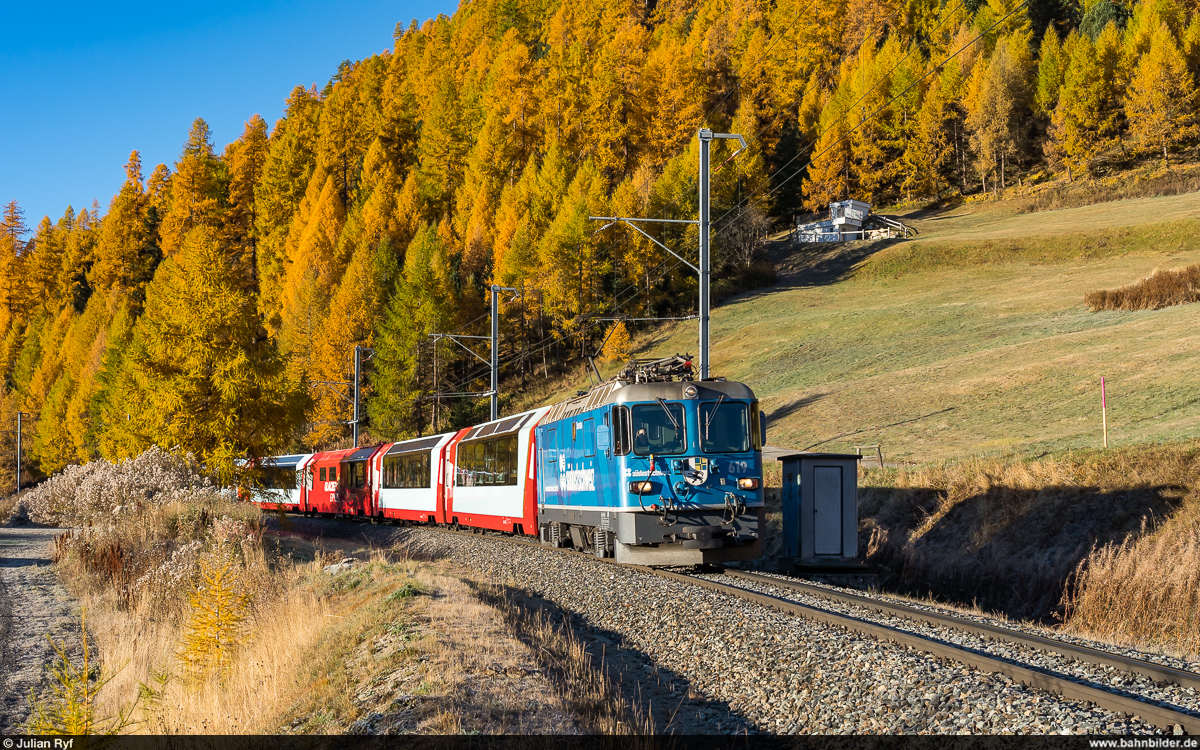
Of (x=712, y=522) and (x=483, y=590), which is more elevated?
(x=712, y=522)

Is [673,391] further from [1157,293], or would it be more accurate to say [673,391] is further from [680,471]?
[1157,293]

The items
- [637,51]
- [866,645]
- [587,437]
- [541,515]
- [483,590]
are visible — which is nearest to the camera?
[866,645]

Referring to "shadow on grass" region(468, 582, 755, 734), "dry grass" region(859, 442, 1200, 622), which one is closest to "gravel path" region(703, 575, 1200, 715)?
"shadow on grass" region(468, 582, 755, 734)

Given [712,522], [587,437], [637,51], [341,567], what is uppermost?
[637,51]

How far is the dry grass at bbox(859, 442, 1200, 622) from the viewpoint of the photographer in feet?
45.0

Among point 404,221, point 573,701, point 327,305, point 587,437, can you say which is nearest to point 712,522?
point 587,437

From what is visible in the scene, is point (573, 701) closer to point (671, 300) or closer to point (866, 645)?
point (866, 645)

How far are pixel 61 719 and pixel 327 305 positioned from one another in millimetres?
57237

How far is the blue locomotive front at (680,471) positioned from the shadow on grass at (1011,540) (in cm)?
360

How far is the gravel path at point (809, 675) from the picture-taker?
591cm

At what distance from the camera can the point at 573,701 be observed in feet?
23.3

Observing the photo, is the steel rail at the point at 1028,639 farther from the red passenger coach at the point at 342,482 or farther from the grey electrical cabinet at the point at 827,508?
the red passenger coach at the point at 342,482

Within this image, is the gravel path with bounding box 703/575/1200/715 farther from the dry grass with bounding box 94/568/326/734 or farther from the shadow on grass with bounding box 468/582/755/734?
the dry grass with bounding box 94/568/326/734

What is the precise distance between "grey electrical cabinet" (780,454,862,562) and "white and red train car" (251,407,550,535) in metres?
6.57
